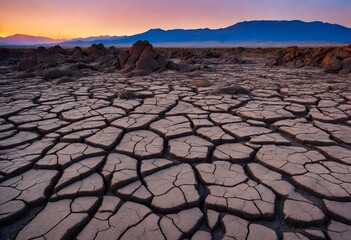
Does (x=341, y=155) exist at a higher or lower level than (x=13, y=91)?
higher

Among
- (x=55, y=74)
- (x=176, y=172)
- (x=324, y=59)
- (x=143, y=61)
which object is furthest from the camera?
(x=324, y=59)

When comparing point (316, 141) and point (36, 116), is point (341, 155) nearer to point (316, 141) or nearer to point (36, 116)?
point (316, 141)

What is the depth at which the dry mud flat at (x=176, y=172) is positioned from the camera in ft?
4.88

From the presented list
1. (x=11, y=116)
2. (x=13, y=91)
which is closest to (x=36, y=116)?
(x=11, y=116)

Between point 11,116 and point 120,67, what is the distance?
217 inches

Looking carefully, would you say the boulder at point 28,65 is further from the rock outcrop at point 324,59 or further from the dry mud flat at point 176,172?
the rock outcrop at point 324,59

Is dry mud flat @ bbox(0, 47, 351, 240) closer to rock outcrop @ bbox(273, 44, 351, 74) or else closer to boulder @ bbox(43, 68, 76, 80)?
boulder @ bbox(43, 68, 76, 80)

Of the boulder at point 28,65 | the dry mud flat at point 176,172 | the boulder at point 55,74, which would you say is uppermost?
the dry mud flat at point 176,172

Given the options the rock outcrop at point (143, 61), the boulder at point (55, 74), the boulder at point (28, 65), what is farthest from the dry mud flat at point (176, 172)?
the boulder at point (28, 65)

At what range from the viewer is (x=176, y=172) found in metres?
2.01

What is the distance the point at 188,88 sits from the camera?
5.23m

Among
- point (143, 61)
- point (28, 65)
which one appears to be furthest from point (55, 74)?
point (28, 65)

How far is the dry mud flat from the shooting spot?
149 cm

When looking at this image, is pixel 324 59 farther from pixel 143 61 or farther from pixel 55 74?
pixel 55 74
